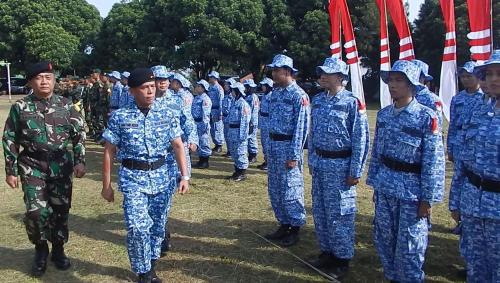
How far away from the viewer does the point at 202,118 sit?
10.1 meters

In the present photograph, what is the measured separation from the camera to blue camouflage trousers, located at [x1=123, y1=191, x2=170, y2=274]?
3.91 metres

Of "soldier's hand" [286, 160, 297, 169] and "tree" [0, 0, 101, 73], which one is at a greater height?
"tree" [0, 0, 101, 73]

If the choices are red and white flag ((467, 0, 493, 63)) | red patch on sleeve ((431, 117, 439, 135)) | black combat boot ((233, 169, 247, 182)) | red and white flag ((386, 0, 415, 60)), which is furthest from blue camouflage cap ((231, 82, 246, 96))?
red patch on sleeve ((431, 117, 439, 135))

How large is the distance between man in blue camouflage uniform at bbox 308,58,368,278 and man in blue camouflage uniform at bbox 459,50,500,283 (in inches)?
45.5

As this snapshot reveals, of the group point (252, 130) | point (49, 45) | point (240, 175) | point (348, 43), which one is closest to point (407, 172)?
point (348, 43)

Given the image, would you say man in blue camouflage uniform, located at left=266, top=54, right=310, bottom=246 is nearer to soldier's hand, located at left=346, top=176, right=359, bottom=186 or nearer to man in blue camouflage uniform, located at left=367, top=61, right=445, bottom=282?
soldier's hand, located at left=346, top=176, right=359, bottom=186

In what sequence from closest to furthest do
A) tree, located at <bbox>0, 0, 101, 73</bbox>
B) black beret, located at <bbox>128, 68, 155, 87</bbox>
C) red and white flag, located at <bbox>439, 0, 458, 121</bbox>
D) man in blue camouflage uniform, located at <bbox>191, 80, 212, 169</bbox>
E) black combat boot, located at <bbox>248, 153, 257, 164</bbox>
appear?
1. black beret, located at <bbox>128, 68, 155, 87</bbox>
2. red and white flag, located at <bbox>439, 0, 458, 121</bbox>
3. man in blue camouflage uniform, located at <bbox>191, 80, 212, 169</bbox>
4. black combat boot, located at <bbox>248, 153, 257, 164</bbox>
5. tree, located at <bbox>0, 0, 101, 73</bbox>

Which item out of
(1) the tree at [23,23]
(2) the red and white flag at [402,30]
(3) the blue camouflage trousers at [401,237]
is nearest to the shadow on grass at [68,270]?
(3) the blue camouflage trousers at [401,237]

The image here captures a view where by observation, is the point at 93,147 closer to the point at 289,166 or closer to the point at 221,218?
the point at 221,218

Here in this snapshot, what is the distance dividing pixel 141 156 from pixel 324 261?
219 cm

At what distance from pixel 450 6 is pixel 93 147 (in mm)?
10023

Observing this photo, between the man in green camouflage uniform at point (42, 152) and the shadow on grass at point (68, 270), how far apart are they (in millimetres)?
151

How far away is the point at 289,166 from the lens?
5.28 m

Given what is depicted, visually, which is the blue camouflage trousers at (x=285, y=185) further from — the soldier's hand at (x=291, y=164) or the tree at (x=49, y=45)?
the tree at (x=49, y=45)
